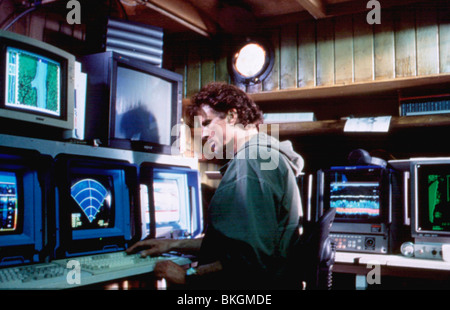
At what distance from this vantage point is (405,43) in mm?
2703

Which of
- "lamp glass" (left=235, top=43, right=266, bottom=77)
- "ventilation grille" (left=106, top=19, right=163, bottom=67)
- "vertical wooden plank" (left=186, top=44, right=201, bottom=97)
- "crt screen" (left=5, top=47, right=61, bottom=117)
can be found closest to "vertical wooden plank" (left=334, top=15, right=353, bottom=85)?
"lamp glass" (left=235, top=43, right=266, bottom=77)

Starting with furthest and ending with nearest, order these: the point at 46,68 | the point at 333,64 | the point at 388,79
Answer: the point at 333,64
the point at 388,79
the point at 46,68

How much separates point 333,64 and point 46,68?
194cm

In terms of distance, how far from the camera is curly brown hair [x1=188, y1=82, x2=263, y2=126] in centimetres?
205

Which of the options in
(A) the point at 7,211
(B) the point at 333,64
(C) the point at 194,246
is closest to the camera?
(A) the point at 7,211

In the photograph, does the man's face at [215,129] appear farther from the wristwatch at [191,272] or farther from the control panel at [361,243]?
the control panel at [361,243]

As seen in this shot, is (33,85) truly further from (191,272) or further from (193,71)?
(193,71)

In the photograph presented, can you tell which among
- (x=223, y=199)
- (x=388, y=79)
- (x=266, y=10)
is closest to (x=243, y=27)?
(x=266, y=10)

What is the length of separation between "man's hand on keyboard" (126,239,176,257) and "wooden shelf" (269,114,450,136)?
4.34 feet

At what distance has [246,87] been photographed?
3.20m

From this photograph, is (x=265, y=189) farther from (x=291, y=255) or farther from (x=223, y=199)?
(x=291, y=255)

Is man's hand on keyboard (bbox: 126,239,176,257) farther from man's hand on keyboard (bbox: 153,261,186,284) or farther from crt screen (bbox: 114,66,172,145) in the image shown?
crt screen (bbox: 114,66,172,145)

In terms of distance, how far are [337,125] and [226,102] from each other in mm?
942

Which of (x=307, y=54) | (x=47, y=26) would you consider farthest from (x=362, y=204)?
(x=47, y=26)
